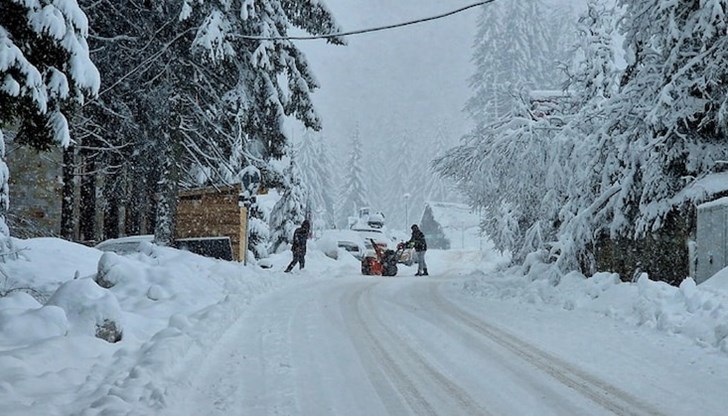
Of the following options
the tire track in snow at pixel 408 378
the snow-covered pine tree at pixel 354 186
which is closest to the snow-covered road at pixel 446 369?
the tire track in snow at pixel 408 378

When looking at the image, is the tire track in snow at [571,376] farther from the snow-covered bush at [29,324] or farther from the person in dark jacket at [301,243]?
the person in dark jacket at [301,243]

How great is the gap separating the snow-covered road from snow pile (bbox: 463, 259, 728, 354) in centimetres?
30

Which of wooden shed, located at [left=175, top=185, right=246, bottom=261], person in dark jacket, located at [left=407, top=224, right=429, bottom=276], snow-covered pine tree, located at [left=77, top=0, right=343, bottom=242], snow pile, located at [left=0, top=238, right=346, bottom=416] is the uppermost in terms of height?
snow-covered pine tree, located at [left=77, top=0, right=343, bottom=242]

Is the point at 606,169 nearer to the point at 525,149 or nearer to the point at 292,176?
the point at 525,149

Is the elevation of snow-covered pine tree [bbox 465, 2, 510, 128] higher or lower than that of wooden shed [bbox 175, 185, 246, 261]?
higher

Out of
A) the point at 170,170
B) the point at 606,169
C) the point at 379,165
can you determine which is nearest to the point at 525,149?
the point at 606,169

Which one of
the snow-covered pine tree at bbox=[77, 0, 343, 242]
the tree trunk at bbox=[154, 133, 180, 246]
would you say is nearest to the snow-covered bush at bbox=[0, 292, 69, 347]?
the snow-covered pine tree at bbox=[77, 0, 343, 242]

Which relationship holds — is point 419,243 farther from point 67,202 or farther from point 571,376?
point 571,376

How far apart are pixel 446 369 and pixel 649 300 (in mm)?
4094

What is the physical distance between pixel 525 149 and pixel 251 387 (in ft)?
40.8

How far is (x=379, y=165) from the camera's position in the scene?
400 feet

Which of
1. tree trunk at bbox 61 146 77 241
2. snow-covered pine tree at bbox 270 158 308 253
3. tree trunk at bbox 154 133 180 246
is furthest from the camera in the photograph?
snow-covered pine tree at bbox 270 158 308 253

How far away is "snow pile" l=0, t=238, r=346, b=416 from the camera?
4.82 metres

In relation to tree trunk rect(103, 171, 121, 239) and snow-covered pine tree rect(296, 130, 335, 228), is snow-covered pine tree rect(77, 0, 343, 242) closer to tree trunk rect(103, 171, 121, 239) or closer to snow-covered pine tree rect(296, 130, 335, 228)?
tree trunk rect(103, 171, 121, 239)
